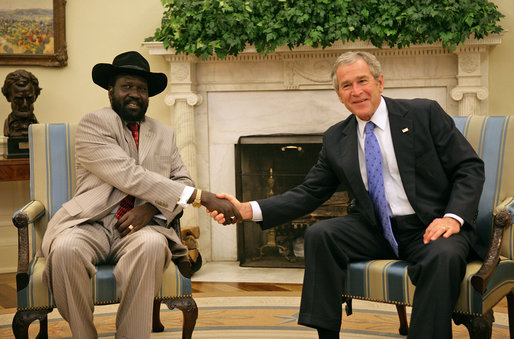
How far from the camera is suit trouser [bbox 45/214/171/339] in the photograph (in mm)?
2203

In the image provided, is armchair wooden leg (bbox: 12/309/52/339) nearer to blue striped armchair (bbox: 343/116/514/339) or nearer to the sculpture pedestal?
blue striped armchair (bbox: 343/116/514/339)

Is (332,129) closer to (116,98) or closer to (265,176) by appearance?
(116,98)

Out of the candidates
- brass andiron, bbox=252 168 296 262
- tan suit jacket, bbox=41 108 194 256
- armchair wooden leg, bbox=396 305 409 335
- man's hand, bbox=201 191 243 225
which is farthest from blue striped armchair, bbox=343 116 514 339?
brass andiron, bbox=252 168 296 262

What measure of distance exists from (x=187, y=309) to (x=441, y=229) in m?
1.04

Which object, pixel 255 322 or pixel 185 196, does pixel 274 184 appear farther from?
pixel 185 196

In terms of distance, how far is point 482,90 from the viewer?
4.14 m

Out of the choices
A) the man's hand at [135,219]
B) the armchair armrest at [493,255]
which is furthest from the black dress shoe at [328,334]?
the man's hand at [135,219]

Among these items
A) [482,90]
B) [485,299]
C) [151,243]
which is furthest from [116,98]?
[482,90]

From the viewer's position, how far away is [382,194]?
2.28 metres

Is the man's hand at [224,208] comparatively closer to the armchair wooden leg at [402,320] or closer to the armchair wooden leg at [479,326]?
the armchair wooden leg at [402,320]

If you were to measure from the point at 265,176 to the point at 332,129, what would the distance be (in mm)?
1958

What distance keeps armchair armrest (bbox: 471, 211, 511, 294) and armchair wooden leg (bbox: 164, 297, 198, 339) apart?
1.08 meters

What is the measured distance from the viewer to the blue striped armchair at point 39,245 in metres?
2.24

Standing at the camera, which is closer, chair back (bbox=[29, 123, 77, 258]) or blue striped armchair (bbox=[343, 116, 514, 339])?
blue striped armchair (bbox=[343, 116, 514, 339])
